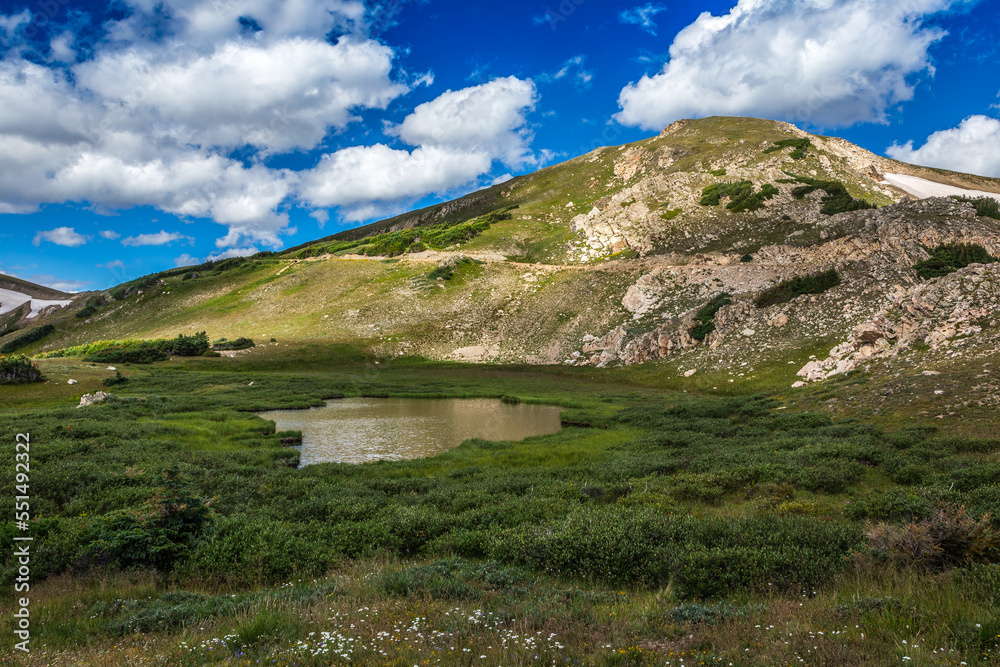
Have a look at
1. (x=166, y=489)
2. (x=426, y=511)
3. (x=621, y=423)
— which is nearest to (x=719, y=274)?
(x=621, y=423)

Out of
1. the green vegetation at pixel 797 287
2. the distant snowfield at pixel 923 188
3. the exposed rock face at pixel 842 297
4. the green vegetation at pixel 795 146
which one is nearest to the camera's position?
the exposed rock face at pixel 842 297

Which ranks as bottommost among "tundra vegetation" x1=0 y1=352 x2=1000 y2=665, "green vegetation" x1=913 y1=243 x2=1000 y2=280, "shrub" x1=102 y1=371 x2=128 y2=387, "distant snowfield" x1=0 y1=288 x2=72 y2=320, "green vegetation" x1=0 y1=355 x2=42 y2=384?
"tundra vegetation" x1=0 y1=352 x2=1000 y2=665

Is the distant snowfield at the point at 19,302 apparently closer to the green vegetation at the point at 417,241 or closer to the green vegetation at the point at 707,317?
the green vegetation at the point at 417,241

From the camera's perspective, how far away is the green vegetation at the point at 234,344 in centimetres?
7100

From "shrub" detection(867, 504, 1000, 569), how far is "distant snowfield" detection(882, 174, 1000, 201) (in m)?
131

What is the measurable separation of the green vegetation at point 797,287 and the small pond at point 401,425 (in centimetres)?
2744

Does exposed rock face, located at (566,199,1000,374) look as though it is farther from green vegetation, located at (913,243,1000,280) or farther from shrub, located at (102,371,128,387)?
shrub, located at (102,371,128,387)

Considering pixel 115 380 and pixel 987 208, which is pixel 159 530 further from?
pixel 987 208

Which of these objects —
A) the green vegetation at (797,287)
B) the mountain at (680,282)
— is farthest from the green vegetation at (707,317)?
the green vegetation at (797,287)

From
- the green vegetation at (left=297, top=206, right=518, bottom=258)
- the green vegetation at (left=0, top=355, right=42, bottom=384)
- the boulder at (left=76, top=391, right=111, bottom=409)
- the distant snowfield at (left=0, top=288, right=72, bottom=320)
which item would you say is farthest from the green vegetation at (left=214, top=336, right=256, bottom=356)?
the distant snowfield at (left=0, top=288, right=72, bottom=320)

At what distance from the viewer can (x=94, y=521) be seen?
10.2 meters

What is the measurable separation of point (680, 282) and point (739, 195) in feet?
116

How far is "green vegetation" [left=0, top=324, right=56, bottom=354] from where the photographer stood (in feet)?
282

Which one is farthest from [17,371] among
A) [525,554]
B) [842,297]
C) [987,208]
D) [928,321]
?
[987,208]
